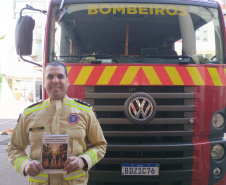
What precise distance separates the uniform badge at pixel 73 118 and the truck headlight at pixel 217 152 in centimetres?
187

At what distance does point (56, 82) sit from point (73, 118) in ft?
0.97

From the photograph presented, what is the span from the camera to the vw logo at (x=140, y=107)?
9.29 feet

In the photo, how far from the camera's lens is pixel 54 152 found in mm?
1740

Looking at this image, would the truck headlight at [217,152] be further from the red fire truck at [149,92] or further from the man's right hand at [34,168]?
the man's right hand at [34,168]

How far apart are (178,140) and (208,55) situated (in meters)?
1.16

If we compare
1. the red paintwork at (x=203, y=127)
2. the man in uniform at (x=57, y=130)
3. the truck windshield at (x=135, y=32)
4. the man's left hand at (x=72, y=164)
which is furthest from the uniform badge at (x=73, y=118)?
the red paintwork at (x=203, y=127)

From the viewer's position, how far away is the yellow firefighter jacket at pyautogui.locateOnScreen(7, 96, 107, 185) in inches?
74.0

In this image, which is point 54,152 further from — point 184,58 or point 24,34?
point 24,34

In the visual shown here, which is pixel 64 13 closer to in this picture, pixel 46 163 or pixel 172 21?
pixel 172 21

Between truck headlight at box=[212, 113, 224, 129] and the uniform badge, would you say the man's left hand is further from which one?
truck headlight at box=[212, 113, 224, 129]

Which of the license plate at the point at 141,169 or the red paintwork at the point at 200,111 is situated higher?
the red paintwork at the point at 200,111

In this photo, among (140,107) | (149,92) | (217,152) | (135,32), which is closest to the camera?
(140,107)

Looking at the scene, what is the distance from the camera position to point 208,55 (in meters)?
3.31

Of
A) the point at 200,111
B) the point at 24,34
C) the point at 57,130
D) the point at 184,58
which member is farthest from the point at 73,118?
the point at 24,34
